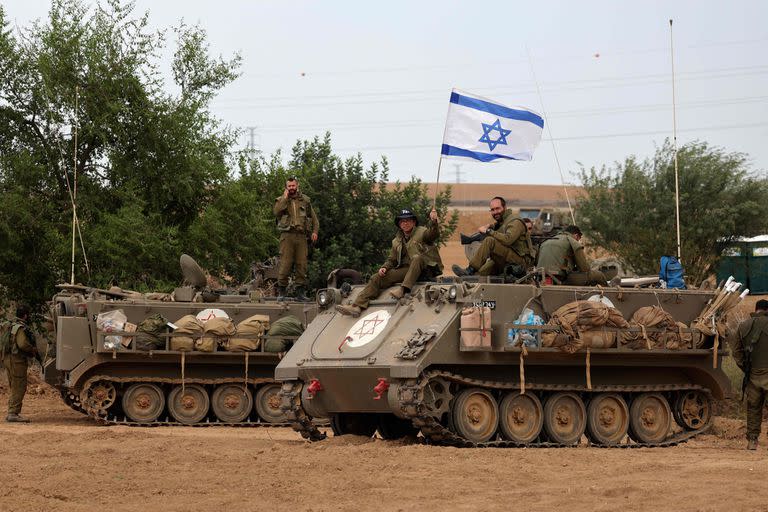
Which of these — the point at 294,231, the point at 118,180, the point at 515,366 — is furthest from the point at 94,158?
the point at 515,366

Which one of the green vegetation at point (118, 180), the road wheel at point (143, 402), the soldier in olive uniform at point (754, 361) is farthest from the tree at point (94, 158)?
the soldier in olive uniform at point (754, 361)

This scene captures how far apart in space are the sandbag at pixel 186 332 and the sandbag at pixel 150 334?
0.19 metres

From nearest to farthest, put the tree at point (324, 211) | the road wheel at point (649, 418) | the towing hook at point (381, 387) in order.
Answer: the towing hook at point (381, 387) < the road wheel at point (649, 418) < the tree at point (324, 211)

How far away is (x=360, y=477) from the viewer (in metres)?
→ 12.6

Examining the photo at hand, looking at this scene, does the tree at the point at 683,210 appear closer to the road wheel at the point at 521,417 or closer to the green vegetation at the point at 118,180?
the green vegetation at the point at 118,180

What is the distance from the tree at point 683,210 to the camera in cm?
3916

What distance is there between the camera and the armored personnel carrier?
1549 centimetres

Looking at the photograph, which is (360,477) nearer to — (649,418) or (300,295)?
(649,418)

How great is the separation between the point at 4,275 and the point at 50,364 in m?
6.96

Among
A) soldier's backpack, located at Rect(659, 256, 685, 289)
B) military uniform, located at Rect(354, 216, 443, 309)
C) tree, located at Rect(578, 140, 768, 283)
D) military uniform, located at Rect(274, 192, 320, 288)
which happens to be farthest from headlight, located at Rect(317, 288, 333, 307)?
tree, located at Rect(578, 140, 768, 283)

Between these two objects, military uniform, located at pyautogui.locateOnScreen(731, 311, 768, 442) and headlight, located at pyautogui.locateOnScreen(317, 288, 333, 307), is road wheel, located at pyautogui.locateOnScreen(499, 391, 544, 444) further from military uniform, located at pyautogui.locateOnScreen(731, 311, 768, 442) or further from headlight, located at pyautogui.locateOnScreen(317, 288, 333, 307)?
headlight, located at pyautogui.locateOnScreen(317, 288, 333, 307)

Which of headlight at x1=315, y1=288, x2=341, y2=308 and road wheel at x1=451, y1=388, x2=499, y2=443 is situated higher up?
headlight at x1=315, y1=288, x2=341, y2=308

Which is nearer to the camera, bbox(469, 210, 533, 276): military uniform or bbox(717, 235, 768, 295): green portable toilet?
bbox(469, 210, 533, 276): military uniform

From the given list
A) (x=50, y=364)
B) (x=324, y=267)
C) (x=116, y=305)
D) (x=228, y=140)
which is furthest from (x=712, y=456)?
(x=228, y=140)
